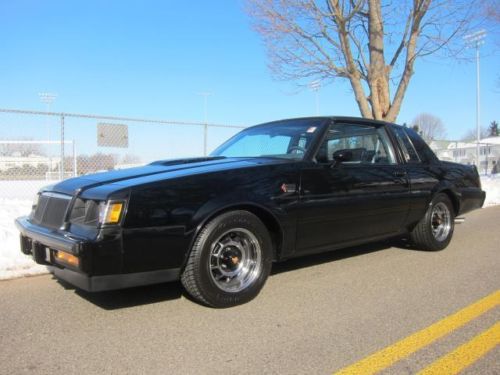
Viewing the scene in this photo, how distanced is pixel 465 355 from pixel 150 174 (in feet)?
8.45

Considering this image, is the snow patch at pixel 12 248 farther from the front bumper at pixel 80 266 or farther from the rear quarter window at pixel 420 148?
the rear quarter window at pixel 420 148

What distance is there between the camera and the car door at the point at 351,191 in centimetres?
421

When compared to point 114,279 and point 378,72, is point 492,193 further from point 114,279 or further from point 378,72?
point 114,279

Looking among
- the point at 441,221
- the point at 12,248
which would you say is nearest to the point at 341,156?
the point at 441,221

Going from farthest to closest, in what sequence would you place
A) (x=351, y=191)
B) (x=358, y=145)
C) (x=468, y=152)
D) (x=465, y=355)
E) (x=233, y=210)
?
(x=468, y=152), (x=358, y=145), (x=351, y=191), (x=233, y=210), (x=465, y=355)

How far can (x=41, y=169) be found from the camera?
9586 millimetres

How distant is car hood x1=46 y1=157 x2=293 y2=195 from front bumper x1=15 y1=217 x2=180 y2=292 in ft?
1.31

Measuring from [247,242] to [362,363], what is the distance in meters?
1.43

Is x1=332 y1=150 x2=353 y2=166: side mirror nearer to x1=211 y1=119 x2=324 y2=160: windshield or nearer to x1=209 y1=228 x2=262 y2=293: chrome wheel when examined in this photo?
x1=211 y1=119 x2=324 y2=160: windshield

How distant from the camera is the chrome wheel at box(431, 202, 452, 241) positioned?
19.4 ft

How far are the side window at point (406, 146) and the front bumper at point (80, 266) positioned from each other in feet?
11.0

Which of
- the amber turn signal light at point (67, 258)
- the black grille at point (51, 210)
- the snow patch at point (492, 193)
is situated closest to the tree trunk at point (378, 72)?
the snow patch at point (492, 193)

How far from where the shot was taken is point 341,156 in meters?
4.34

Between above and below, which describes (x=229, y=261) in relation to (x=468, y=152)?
below
